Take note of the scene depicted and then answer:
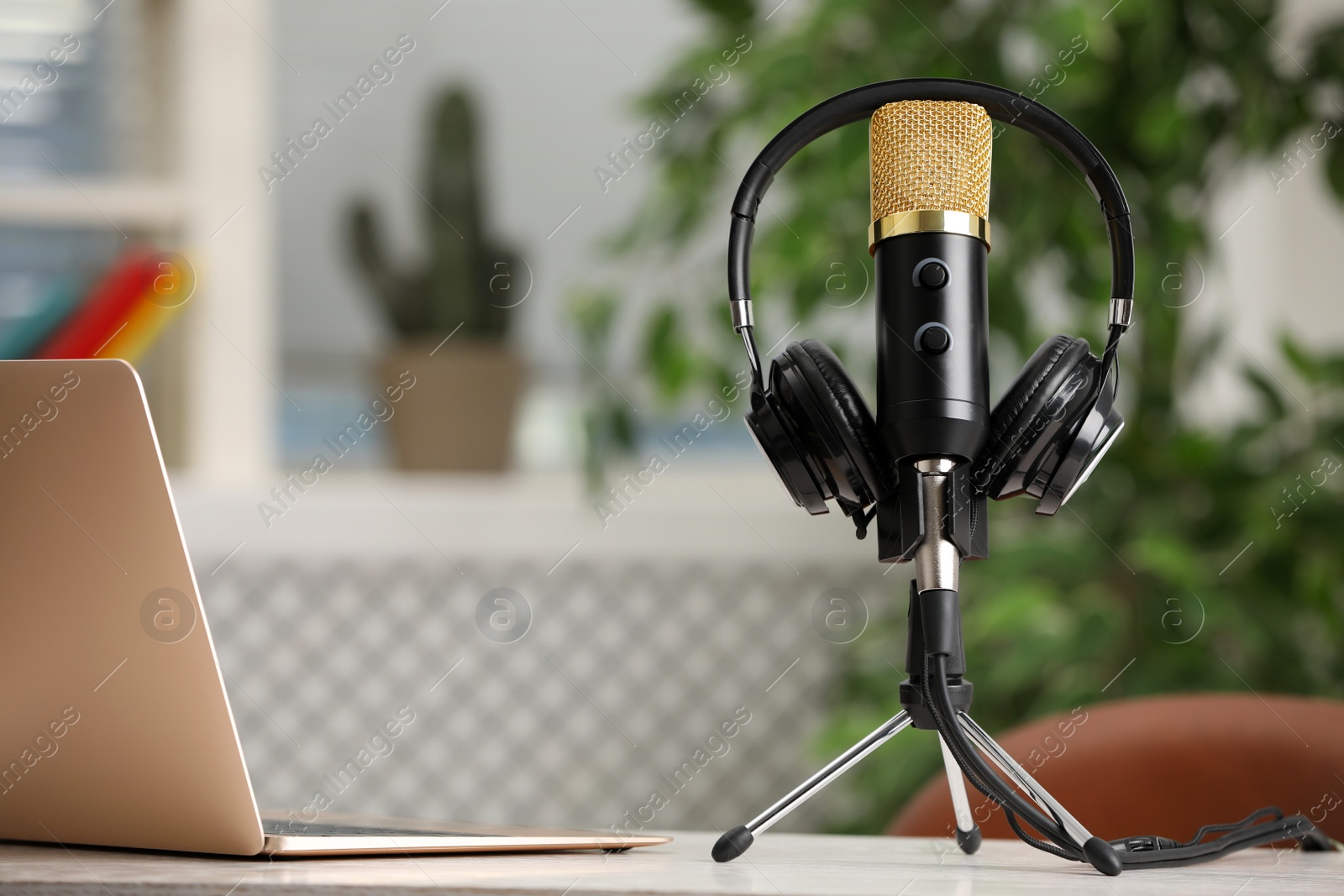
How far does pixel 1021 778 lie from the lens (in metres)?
0.51

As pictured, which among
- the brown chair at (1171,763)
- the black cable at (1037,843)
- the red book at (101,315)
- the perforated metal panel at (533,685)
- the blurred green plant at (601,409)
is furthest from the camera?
the perforated metal panel at (533,685)

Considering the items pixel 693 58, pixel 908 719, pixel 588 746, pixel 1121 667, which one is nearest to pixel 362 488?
pixel 588 746

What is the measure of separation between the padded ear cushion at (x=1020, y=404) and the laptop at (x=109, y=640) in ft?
0.94

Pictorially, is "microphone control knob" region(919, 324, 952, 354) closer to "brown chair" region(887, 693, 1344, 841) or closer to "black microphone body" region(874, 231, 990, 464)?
"black microphone body" region(874, 231, 990, 464)

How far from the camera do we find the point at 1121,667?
1.28 metres

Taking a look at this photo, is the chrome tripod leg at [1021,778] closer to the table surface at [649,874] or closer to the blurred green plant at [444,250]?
the table surface at [649,874]

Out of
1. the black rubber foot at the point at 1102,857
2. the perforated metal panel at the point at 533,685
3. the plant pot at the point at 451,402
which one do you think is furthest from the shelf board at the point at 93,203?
the black rubber foot at the point at 1102,857

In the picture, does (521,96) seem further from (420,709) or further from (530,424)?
(420,709)

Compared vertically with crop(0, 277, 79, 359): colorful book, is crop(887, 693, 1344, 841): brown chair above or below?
below

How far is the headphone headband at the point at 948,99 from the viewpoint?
0.51 meters

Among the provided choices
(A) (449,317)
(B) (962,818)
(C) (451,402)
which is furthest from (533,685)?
(B) (962,818)

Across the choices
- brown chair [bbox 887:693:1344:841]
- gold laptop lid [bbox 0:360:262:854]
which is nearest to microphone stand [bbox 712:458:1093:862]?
gold laptop lid [bbox 0:360:262:854]

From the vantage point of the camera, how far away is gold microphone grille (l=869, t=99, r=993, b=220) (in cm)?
50

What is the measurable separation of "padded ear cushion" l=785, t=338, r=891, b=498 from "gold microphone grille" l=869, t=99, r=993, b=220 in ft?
0.25
